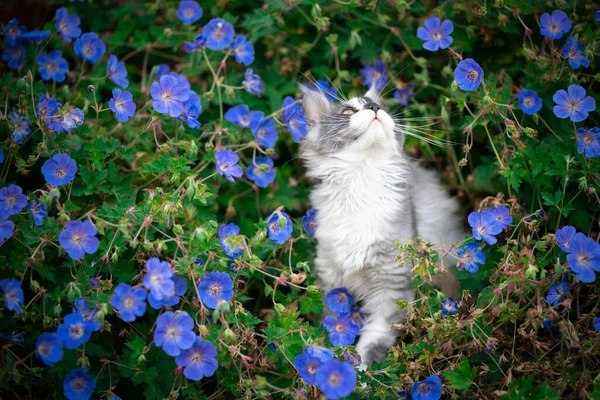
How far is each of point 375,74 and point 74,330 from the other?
2221 millimetres

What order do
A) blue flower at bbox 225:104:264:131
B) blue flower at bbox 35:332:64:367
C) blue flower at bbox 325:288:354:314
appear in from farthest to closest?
blue flower at bbox 225:104:264:131, blue flower at bbox 325:288:354:314, blue flower at bbox 35:332:64:367

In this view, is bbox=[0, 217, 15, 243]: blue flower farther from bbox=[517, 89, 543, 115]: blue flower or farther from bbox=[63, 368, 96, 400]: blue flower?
bbox=[517, 89, 543, 115]: blue flower

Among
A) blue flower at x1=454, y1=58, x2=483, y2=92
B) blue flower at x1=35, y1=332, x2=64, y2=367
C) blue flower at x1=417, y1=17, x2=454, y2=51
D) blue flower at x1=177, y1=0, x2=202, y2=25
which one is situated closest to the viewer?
blue flower at x1=35, y1=332, x2=64, y2=367

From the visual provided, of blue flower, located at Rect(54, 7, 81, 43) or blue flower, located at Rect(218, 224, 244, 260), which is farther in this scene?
blue flower, located at Rect(54, 7, 81, 43)

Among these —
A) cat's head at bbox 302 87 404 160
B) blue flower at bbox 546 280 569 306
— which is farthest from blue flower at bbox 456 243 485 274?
cat's head at bbox 302 87 404 160

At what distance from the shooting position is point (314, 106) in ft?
9.43

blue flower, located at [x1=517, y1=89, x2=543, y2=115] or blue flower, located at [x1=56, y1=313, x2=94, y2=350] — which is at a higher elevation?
blue flower, located at [x1=517, y1=89, x2=543, y2=115]

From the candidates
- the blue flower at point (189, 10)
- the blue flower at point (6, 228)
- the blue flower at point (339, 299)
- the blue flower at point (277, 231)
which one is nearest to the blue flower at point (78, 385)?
the blue flower at point (6, 228)

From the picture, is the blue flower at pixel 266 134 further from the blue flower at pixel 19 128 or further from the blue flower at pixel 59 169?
the blue flower at pixel 19 128

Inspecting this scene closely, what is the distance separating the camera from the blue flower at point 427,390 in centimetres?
220

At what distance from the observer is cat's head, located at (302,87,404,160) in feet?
8.64

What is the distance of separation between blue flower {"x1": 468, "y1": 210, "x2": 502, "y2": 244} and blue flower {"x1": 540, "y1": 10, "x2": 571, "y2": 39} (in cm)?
100

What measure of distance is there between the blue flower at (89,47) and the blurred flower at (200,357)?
1.72m

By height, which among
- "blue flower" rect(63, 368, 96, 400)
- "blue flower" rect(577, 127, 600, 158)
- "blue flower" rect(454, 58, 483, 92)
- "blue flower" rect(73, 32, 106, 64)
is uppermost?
"blue flower" rect(454, 58, 483, 92)
